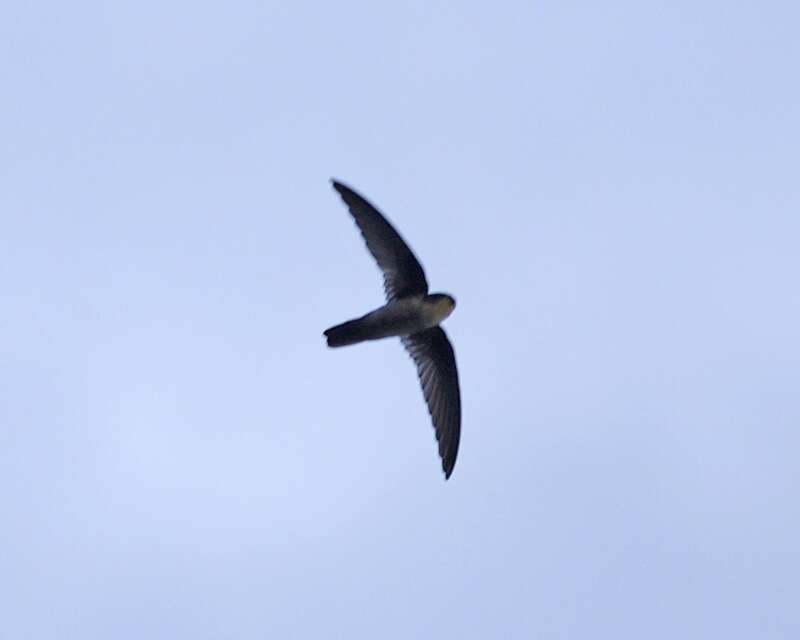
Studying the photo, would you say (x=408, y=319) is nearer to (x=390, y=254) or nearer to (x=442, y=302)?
(x=442, y=302)

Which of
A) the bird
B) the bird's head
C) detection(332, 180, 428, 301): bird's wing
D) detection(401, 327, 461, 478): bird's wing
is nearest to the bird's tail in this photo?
the bird


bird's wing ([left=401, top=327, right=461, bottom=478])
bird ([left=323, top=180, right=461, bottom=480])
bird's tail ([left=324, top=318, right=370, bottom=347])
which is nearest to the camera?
bird's tail ([left=324, top=318, right=370, bottom=347])

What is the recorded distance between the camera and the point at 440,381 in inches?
616

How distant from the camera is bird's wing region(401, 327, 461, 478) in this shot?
15.5 metres

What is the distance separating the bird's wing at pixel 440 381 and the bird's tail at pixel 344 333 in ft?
2.90

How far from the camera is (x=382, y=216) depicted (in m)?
15.0

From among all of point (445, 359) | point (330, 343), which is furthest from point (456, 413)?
point (330, 343)

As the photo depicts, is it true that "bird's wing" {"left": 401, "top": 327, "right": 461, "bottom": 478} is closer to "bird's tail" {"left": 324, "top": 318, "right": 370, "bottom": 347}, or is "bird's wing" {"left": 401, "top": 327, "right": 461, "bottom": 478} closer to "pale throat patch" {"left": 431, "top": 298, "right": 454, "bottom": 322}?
"pale throat patch" {"left": 431, "top": 298, "right": 454, "bottom": 322}

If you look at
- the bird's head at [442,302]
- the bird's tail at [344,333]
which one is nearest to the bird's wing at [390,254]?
the bird's head at [442,302]

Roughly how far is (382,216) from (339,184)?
41cm

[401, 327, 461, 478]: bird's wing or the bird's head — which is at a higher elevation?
the bird's head

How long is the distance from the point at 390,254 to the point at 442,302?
1.75 ft

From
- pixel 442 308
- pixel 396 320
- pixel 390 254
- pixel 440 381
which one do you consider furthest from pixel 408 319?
pixel 440 381

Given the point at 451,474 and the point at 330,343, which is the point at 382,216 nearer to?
the point at 330,343
